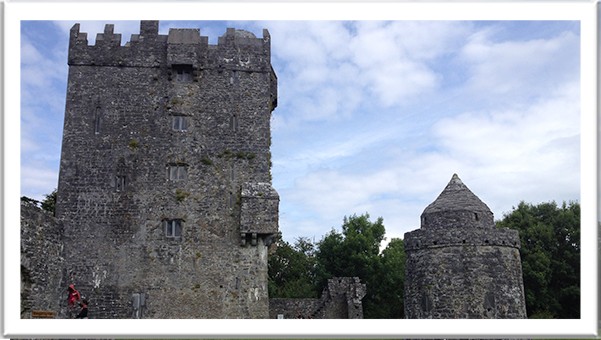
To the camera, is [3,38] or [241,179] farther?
[241,179]

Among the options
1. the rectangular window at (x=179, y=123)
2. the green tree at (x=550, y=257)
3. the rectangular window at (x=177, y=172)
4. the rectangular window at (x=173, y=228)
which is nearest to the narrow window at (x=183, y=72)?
the rectangular window at (x=179, y=123)

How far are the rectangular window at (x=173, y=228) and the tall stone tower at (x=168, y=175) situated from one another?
0.04 meters

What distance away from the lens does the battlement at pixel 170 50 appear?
26.9 meters

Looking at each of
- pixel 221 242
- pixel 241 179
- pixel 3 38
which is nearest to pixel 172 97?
pixel 241 179

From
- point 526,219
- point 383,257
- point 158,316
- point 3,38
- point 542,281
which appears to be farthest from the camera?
point 383,257

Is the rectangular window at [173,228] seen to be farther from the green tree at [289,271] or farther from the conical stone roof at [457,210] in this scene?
the green tree at [289,271]

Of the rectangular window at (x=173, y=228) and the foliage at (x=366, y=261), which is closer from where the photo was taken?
the rectangular window at (x=173, y=228)

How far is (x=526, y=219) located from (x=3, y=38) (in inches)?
1641

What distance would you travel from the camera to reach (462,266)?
21.6 m

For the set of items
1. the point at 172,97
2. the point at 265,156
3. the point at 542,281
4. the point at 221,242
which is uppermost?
the point at 172,97

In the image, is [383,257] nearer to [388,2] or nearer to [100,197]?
[100,197]

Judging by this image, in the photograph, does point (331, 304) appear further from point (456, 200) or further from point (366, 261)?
point (456, 200)

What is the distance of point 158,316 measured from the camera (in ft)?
79.0

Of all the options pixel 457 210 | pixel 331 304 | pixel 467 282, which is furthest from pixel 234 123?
pixel 331 304
